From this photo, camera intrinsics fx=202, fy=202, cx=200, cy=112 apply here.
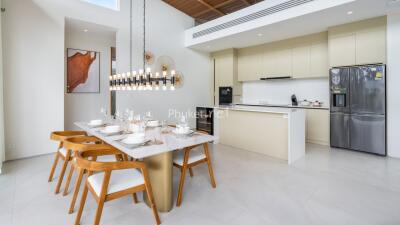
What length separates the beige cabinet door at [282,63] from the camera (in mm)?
5012

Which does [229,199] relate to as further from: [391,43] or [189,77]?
[189,77]

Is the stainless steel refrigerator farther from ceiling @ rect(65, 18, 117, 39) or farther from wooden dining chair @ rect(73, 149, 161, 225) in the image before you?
ceiling @ rect(65, 18, 117, 39)

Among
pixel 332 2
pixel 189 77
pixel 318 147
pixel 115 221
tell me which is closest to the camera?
pixel 115 221

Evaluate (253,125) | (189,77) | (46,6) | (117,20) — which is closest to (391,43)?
(253,125)

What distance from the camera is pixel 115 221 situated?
71.2 inches

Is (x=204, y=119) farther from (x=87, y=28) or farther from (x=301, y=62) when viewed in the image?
(x=87, y=28)

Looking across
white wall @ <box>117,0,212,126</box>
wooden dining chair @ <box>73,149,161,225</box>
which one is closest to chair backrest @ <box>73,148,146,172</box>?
wooden dining chair @ <box>73,149,161,225</box>

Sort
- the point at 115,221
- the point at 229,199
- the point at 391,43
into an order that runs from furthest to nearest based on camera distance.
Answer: the point at 391,43, the point at 229,199, the point at 115,221

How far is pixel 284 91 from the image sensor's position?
→ 5.41 meters

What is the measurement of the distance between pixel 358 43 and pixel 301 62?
1.16m

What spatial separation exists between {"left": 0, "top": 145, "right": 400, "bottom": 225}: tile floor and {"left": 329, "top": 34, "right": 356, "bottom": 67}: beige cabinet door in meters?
1.95

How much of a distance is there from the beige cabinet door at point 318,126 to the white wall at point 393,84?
984mm

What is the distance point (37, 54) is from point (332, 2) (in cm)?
491

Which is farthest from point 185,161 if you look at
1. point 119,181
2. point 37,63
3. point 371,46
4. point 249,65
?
point 249,65
